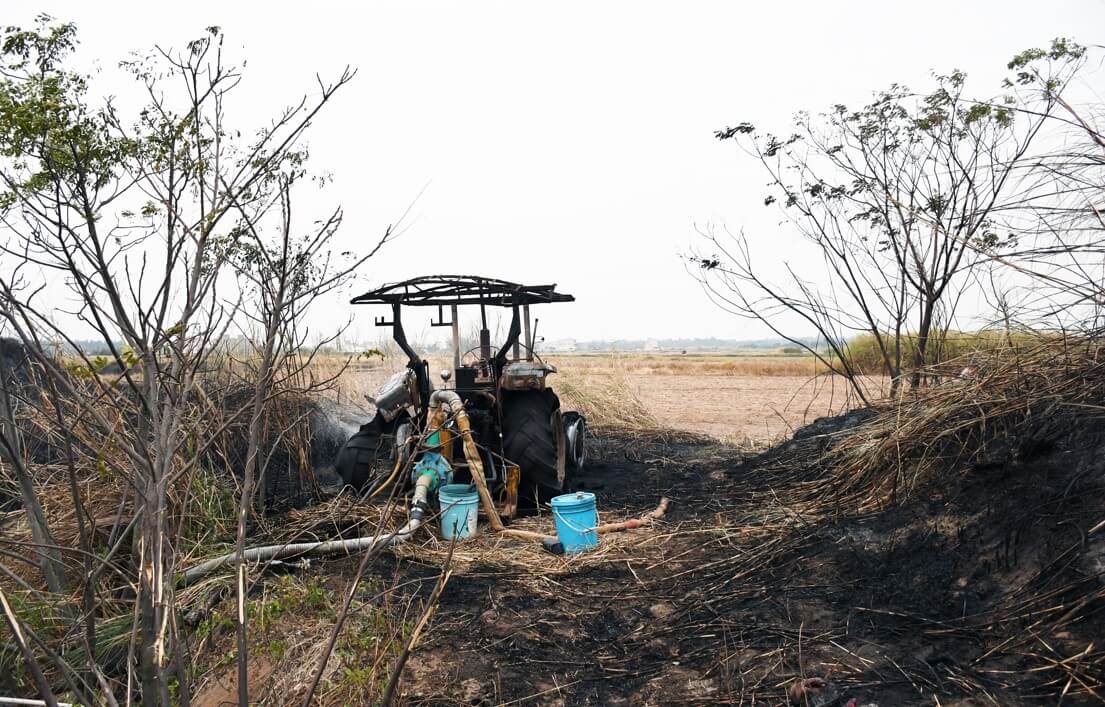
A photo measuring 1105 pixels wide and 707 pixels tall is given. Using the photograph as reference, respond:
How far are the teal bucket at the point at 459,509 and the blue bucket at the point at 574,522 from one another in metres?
0.61

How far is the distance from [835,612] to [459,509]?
2.75m

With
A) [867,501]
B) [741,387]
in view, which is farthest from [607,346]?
[867,501]

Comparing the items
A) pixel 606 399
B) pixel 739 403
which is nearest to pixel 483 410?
pixel 606 399

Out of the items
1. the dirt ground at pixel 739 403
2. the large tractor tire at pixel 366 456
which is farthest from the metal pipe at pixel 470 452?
the dirt ground at pixel 739 403

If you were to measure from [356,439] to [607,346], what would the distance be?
11462mm

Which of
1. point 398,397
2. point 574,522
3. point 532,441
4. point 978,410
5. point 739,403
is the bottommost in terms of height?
point 739,403

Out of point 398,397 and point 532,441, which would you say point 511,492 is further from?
point 398,397

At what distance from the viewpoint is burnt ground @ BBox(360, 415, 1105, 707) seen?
2963 mm

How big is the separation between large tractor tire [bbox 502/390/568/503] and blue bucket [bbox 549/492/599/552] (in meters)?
0.84

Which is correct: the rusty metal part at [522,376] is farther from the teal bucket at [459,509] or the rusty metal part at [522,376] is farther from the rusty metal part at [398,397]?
the teal bucket at [459,509]

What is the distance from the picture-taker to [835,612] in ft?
11.8

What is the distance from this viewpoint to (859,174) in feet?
26.0

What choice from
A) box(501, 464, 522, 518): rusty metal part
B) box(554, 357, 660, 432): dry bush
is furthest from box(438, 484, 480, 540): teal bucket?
box(554, 357, 660, 432): dry bush

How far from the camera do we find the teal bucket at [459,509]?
212 inches
